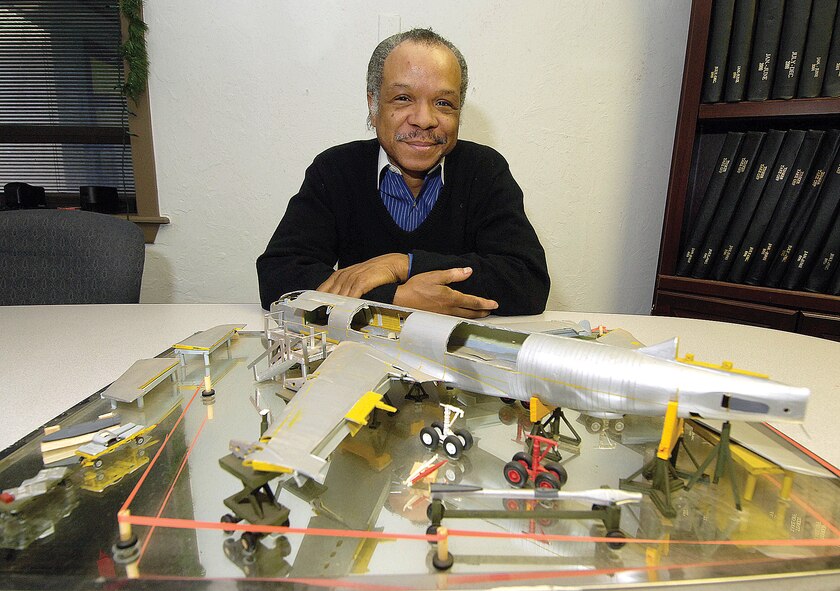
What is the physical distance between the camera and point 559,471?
59 centimetres

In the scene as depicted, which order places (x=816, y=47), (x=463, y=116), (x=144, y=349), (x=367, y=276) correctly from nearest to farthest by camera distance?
(x=144, y=349) → (x=367, y=276) → (x=816, y=47) → (x=463, y=116)

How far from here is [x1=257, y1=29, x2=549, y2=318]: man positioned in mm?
1245

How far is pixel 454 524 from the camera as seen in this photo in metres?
0.53

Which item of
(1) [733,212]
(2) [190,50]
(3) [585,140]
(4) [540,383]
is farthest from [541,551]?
(2) [190,50]

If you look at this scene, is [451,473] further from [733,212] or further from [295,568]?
[733,212]

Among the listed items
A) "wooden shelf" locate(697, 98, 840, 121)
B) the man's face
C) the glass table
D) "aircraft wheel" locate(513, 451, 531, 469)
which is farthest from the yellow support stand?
"wooden shelf" locate(697, 98, 840, 121)

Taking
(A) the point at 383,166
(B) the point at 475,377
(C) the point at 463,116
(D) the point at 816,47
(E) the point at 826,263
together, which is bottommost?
(B) the point at 475,377

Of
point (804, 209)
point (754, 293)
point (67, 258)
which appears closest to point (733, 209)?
point (804, 209)

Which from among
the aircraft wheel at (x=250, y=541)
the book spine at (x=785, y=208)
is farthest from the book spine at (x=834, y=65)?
the aircraft wheel at (x=250, y=541)

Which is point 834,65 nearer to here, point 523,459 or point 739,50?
point 739,50

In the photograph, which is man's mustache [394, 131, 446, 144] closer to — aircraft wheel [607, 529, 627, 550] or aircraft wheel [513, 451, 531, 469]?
aircraft wheel [513, 451, 531, 469]

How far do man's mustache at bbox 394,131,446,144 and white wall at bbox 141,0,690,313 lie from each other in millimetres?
775

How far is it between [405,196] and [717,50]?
1215mm

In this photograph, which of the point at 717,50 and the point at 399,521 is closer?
the point at 399,521
